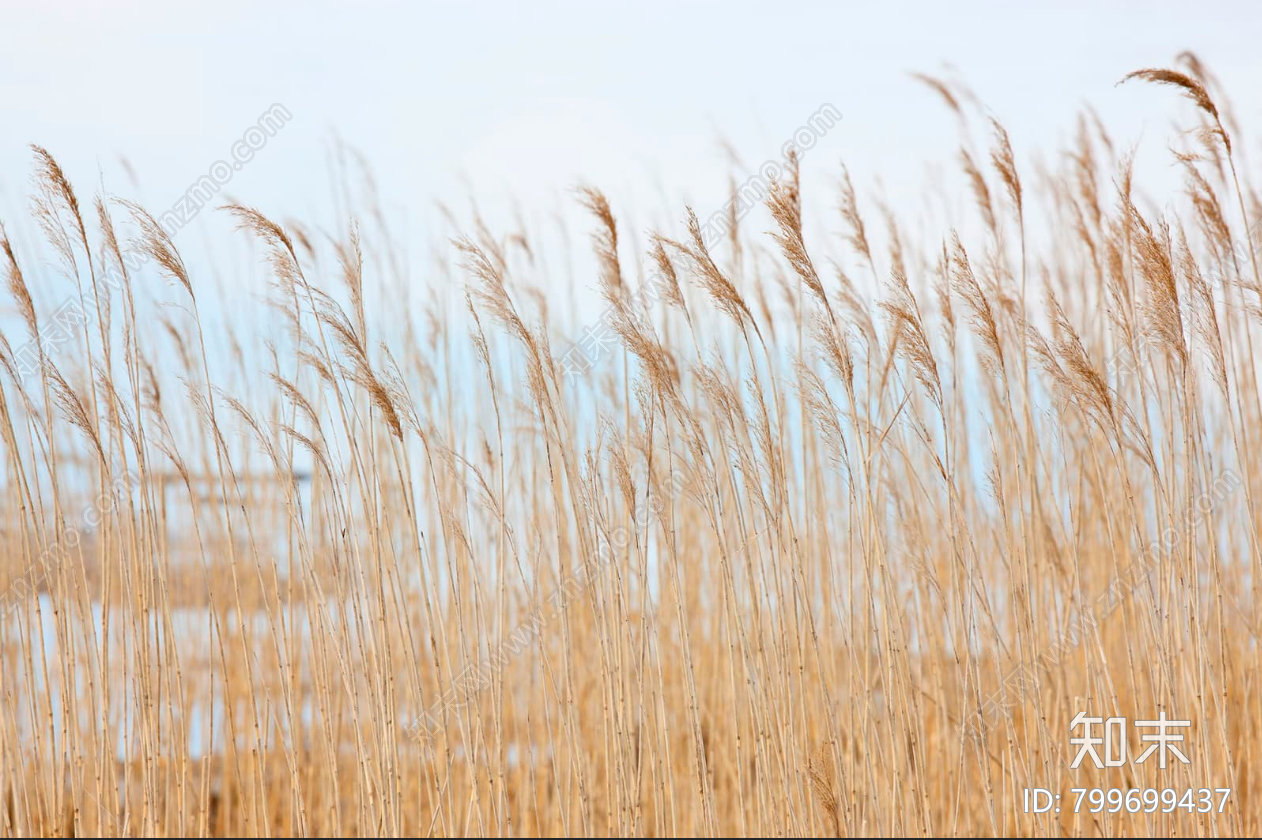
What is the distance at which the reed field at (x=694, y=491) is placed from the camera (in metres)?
1.48

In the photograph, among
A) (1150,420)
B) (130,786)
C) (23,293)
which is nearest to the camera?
(23,293)

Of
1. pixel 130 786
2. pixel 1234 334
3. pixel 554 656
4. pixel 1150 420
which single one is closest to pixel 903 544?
pixel 1150 420

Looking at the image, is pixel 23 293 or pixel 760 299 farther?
pixel 760 299

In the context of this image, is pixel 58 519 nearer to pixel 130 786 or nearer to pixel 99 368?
pixel 99 368

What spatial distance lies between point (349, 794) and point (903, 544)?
1.65 metres

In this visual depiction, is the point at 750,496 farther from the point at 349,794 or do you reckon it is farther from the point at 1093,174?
the point at 349,794

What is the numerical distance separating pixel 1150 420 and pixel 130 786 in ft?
5.82

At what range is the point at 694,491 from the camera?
165 centimetres

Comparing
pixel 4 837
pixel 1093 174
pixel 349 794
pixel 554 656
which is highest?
pixel 1093 174

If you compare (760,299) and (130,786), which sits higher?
(760,299)

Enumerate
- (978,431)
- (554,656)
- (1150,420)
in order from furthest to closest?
(554,656)
(978,431)
(1150,420)

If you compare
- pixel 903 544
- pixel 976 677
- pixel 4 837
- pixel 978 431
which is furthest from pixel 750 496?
pixel 4 837

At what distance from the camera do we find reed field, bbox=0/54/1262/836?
1.48 m

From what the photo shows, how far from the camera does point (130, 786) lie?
1.55 m
